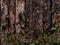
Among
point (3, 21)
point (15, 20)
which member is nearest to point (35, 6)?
point (15, 20)

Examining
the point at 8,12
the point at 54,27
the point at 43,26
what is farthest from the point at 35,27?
the point at 8,12

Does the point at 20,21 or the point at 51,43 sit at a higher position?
the point at 20,21

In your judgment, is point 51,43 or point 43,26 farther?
point 43,26

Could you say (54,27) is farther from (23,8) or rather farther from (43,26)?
(23,8)

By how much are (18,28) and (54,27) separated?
2.53ft

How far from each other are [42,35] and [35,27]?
226 millimetres

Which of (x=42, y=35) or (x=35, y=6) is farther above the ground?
(x=35, y=6)

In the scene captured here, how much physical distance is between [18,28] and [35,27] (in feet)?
1.22

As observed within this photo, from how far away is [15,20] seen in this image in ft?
12.6

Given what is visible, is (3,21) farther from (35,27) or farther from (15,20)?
(35,27)

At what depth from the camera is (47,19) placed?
150 inches

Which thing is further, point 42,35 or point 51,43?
point 42,35

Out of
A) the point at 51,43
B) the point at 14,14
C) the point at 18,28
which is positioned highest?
the point at 14,14

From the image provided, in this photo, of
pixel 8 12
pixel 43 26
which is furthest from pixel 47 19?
pixel 8 12
